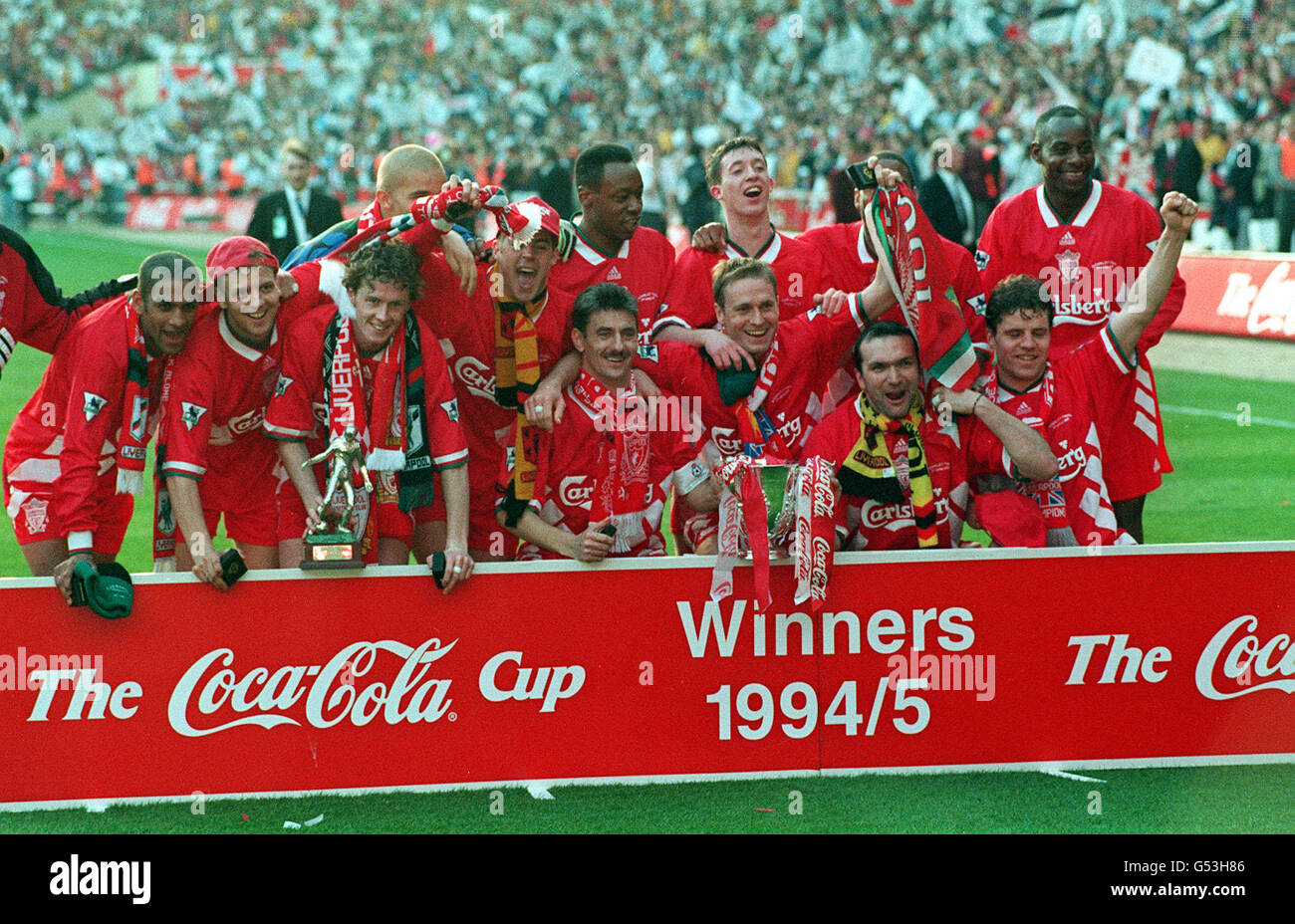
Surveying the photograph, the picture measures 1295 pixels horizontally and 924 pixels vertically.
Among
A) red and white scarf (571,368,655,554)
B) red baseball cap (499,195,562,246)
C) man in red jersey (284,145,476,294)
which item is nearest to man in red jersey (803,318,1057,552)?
red and white scarf (571,368,655,554)

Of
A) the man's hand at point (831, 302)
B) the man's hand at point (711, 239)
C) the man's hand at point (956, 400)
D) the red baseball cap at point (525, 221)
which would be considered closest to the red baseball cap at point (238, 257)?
the red baseball cap at point (525, 221)

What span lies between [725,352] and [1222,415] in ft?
26.3

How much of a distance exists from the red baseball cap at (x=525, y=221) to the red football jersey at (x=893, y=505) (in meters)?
1.18

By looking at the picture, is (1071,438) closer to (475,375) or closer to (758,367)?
(758,367)

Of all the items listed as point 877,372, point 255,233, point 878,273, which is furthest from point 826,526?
point 255,233

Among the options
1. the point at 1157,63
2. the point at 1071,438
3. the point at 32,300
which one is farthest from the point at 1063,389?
the point at 1157,63

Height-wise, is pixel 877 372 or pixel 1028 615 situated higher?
pixel 877 372

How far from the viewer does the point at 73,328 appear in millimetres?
5320

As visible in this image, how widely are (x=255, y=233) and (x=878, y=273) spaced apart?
8043 mm

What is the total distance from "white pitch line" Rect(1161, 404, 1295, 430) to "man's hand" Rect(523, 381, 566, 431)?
8083 millimetres

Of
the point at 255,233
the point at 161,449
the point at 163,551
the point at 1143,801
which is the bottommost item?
the point at 1143,801

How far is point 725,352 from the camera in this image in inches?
209

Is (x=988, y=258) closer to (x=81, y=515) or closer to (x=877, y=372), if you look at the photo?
(x=877, y=372)
